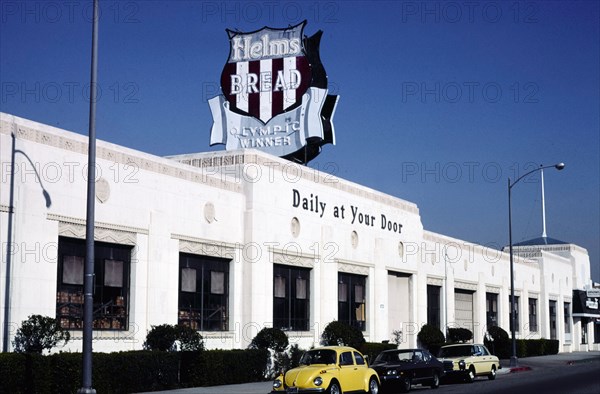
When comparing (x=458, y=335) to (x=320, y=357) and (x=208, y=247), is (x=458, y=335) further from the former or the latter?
(x=320, y=357)

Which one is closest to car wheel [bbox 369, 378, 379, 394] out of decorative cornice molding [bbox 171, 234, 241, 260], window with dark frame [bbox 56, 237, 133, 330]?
window with dark frame [bbox 56, 237, 133, 330]

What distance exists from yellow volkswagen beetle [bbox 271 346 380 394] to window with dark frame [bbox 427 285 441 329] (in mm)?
25427

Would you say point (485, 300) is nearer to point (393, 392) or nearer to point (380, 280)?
point (380, 280)

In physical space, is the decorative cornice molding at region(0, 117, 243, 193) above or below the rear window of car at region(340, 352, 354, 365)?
above

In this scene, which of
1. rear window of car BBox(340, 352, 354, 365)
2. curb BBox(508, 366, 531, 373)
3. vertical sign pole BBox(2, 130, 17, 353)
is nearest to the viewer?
vertical sign pole BBox(2, 130, 17, 353)

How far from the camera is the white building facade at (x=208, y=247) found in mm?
24594

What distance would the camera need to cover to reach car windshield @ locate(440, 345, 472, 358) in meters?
35.9

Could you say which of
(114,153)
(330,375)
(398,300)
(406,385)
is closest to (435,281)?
(398,300)

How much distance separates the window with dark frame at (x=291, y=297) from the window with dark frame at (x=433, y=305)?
15.1m

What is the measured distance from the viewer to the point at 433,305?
52.5 meters

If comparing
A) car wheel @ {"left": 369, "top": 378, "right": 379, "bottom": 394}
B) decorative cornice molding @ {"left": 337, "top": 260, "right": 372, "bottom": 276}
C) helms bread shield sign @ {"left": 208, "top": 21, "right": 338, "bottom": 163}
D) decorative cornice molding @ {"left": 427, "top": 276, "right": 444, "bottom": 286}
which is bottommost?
car wheel @ {"left": 369, "top": 378, "right": 379, "bottom": 394}

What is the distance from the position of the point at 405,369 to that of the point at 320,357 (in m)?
5.39

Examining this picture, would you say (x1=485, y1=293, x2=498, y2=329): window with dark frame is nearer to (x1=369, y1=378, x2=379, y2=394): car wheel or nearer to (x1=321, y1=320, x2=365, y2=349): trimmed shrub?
(x1=321, y1=320, x2=365, y2=349): trimmed shrub

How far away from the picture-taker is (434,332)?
1891 inches
